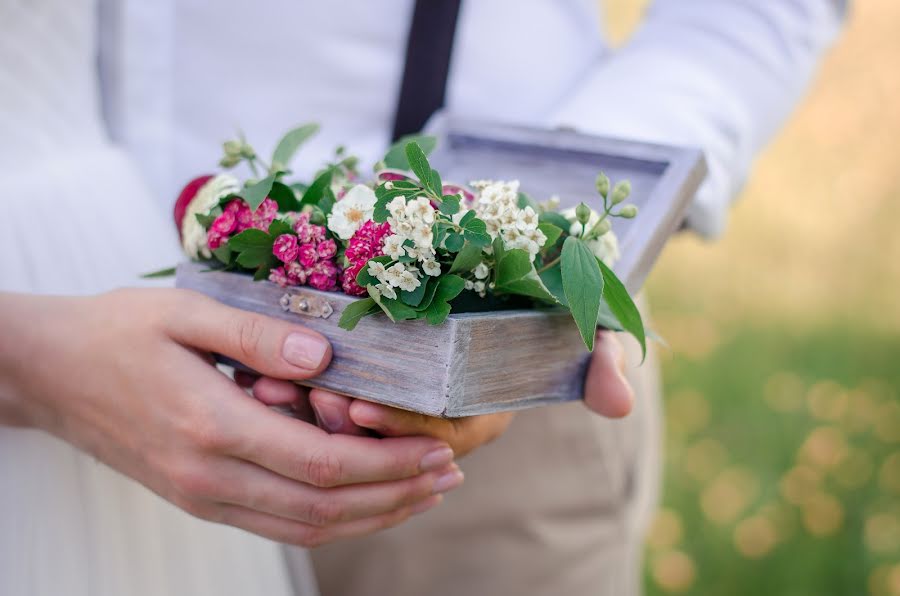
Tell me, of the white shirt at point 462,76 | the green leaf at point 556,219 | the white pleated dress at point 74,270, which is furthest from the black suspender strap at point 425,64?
the green leaf at point 556,219

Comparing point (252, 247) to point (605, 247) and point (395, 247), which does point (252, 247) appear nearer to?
point (395, 247)

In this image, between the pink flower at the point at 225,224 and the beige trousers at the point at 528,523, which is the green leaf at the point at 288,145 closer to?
the pink flower at the point at 225,224

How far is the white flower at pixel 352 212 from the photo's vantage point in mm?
831

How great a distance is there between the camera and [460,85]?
4.67 feet

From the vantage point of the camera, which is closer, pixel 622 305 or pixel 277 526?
pixel 622 305

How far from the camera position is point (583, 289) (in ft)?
2.52

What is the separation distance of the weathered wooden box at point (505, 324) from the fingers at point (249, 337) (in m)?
0.03

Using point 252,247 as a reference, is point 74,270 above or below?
below

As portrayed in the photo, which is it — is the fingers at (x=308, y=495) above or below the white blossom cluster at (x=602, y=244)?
below

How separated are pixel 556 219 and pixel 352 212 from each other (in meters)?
0.20

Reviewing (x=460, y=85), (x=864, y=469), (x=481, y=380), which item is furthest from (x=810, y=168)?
(x=481, y=380)

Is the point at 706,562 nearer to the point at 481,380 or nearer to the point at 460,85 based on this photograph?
the point at 460,85

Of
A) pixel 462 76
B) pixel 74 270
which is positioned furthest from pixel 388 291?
pixel 462 76

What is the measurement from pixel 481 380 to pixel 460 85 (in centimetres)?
73
